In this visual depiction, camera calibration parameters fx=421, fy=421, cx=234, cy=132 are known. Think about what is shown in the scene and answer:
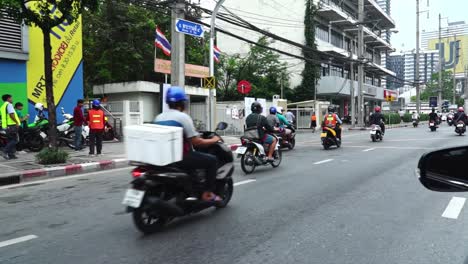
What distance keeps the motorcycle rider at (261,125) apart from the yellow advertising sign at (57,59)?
8.38 m

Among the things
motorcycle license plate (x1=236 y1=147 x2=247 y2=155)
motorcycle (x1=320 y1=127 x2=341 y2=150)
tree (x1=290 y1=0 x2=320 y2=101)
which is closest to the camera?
→ motorcycle license plate (x1=236 y1=147 x2=247 y2=155)

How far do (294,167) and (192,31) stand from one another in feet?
21.5

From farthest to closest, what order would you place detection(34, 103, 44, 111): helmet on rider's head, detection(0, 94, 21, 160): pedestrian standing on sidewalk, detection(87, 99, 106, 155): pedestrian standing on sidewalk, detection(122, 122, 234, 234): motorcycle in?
detection(34, 103, 44, 111): helmet on rider's head < detection(87, 99, 106, 155): pedestrian standing on sidewalk < detection(0, 94, 21, 160): pedestrian standing on sidewalk < detection(122, 122, 234, 234): motorcycle

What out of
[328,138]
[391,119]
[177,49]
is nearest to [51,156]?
[177,49]

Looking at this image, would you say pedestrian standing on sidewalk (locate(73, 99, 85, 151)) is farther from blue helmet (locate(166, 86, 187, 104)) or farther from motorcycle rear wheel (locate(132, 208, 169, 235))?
motorcycle rear wheel (locate(132, 208, 169, 235))

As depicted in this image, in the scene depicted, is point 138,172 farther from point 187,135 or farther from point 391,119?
point 391,119

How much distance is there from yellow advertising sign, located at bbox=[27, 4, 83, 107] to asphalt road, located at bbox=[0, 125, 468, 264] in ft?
26.4

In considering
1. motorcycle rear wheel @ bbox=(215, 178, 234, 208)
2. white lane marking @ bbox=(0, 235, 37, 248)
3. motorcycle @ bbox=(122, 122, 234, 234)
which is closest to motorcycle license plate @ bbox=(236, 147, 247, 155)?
motorcycle rear wheel @ bbox=(215, 178, 234, 208)

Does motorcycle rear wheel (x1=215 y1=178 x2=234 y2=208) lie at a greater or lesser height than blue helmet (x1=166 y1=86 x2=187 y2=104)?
lesser

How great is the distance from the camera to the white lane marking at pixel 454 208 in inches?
223

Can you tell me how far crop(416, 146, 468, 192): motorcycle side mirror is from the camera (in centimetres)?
170

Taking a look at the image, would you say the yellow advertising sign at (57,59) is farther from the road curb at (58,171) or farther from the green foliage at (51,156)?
the road curb at (58,171)

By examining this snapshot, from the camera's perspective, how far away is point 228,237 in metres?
4.72

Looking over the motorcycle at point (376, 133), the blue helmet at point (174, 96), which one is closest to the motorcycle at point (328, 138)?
the motorcycle at point (376, 133)
